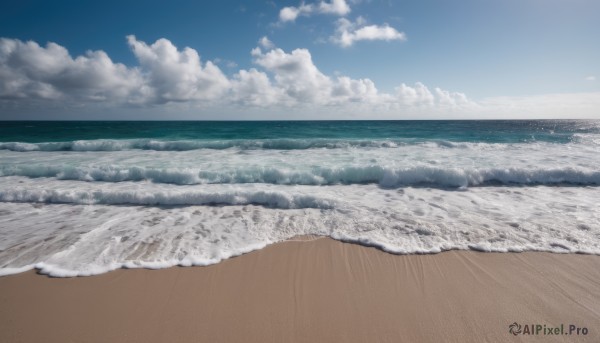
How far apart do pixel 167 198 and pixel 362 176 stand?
5.88 meters

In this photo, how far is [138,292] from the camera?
3400 mm

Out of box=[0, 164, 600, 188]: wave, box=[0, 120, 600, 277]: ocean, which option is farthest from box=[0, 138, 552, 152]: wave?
box=[0, 164, 600, 188]: wave

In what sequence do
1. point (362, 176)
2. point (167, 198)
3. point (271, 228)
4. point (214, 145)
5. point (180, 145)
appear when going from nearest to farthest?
point (271, 228)
point (167, 198)
point (362, 176)
point (180, 145)
point (214, 145)

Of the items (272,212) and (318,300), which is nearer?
(318,300)

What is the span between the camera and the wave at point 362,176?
8367 mm

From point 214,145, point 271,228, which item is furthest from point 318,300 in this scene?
point 214,145

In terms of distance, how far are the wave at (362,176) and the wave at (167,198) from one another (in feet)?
5.84

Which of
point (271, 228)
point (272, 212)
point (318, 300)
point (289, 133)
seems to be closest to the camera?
point (318, 300)

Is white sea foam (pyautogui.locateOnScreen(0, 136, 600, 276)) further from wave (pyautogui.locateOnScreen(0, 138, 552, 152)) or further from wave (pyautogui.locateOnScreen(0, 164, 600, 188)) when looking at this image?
wave (pyautogui.locateOnScreen(0, 138, 552, 152))

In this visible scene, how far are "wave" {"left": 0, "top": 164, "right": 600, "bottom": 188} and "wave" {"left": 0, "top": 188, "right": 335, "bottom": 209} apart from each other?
178 centimetres

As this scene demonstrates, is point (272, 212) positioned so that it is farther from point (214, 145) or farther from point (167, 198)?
point (214, 145)

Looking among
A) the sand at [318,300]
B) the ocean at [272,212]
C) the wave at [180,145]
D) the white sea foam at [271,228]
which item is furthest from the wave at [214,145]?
the sand at [318,300]

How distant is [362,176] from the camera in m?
8.87

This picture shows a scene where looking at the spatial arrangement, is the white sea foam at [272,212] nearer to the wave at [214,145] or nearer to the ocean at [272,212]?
the ocean at [272,212]
